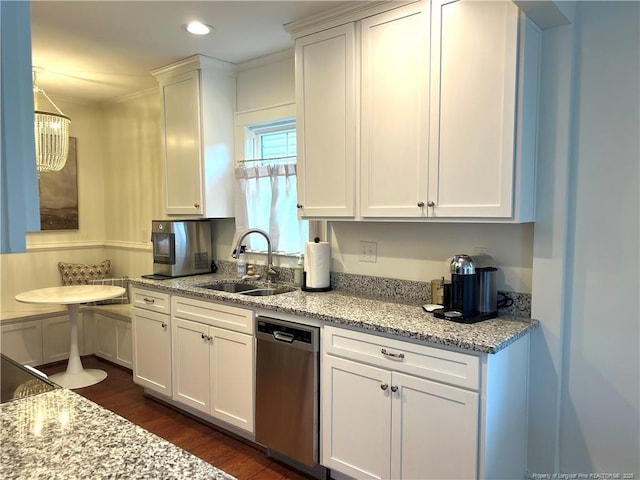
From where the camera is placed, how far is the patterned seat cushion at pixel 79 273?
4520mm

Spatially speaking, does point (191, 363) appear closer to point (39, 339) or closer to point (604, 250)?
point (39, 339)

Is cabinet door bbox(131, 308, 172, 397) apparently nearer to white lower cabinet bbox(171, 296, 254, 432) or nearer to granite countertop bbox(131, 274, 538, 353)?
white lower cabinet bbox(171, 296, 254, 432)

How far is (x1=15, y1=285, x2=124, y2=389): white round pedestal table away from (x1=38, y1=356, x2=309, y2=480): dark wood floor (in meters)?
0.11

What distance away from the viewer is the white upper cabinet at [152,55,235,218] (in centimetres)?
Answer: 340

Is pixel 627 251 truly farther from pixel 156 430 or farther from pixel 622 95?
pixel 156 430

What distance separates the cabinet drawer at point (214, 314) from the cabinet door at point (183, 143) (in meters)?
0.78

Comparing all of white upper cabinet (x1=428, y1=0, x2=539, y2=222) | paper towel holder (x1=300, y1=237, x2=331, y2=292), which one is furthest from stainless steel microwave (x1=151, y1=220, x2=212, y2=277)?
white upper cabinet (x1=428, y1=0, x2=539, y2=222)

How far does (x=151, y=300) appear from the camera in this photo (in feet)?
10.9

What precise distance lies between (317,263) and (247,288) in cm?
71

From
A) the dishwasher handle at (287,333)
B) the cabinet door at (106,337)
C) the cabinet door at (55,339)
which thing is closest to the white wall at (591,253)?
the dishwasher handle at (287,333)

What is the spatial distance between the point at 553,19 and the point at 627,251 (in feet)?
3.43

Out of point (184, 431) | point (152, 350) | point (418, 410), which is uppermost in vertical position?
point (418, 410)

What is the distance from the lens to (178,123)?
3.57 meters

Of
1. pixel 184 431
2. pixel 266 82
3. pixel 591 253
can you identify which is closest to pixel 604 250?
pixel 591 253
